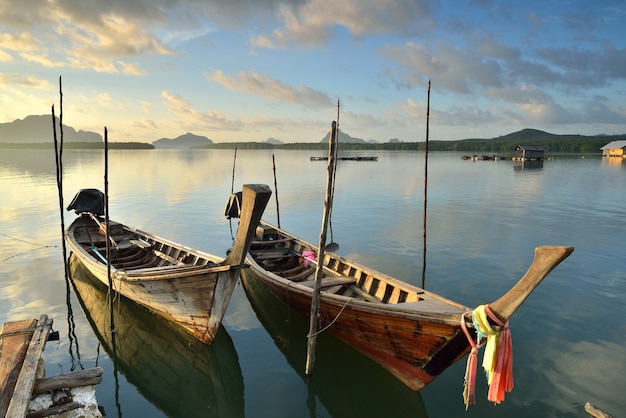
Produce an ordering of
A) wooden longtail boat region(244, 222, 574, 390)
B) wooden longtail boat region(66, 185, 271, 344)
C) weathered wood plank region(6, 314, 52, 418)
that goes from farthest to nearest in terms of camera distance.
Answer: wooden longtail boat region(66, 185, 271, 344)
wooden longtail boat region(244, 222, 574, 390)
weathered wood plank region(6, 314, 52, 418)

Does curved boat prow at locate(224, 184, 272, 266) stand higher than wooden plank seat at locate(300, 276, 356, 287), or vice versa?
curved boat prow at locate(224, 184, 272, 266)

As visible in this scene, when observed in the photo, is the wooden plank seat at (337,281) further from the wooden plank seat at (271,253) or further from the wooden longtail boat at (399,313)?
the wooden plank seat at (271,253)

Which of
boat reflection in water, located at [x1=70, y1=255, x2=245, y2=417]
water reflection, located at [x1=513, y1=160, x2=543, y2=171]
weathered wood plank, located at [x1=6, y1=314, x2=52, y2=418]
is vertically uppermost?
water reflection, located at [x1=513, y1=160, x2=543, y2=171]

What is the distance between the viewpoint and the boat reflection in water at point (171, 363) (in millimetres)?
7750

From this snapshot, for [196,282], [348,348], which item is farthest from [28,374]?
[348,348]

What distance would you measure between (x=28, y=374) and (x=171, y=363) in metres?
3.66

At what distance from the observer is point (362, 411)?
7402 millimetres

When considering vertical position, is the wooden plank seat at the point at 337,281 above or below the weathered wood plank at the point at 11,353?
above

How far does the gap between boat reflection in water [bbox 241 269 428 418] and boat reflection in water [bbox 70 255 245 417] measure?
1.50 meters

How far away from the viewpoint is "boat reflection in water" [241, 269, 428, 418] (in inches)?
294

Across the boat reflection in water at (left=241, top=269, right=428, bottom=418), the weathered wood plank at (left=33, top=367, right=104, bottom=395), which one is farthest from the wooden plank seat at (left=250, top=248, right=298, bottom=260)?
the weathered wood plank at (left=33, top=367, right=104, bottom=395)

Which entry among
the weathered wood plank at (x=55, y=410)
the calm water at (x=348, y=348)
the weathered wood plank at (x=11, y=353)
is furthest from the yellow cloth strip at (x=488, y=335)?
the weathered wood plank at (x=11, y=353)

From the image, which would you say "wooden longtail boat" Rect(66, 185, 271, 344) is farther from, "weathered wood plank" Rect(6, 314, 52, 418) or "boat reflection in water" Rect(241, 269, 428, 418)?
"weathered wood plank" Rect(6, 314, 52, 418)

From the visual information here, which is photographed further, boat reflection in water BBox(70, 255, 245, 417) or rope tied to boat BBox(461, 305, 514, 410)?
→ boat reflection in water BBox(70, 255, 245, 417)
